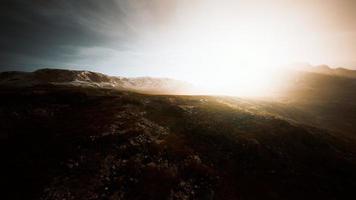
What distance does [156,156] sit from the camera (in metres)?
27.0

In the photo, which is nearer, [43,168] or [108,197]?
[108,197]

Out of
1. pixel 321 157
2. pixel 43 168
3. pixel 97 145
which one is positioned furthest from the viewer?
pixel 321 157

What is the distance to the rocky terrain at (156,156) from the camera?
797 inches

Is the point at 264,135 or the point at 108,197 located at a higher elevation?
the point at 264,135

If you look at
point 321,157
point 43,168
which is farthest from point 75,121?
point 321,157

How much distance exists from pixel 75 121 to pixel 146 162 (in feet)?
68.3

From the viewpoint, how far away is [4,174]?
1945 centimetres

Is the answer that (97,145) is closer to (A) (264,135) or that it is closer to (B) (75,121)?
(B) (75,121)

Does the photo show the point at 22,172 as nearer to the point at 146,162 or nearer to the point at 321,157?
the point at 146,162

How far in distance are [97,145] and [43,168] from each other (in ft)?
24.5

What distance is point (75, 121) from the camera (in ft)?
117

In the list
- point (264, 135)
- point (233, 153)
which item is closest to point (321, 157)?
point (264, 135)

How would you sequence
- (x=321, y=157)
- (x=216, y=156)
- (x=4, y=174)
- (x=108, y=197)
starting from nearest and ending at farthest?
(x=108, y=197), (x=4, y=174), (x=216, y=156), (x=321, y=157)

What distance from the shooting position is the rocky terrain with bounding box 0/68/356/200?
2025 cm
